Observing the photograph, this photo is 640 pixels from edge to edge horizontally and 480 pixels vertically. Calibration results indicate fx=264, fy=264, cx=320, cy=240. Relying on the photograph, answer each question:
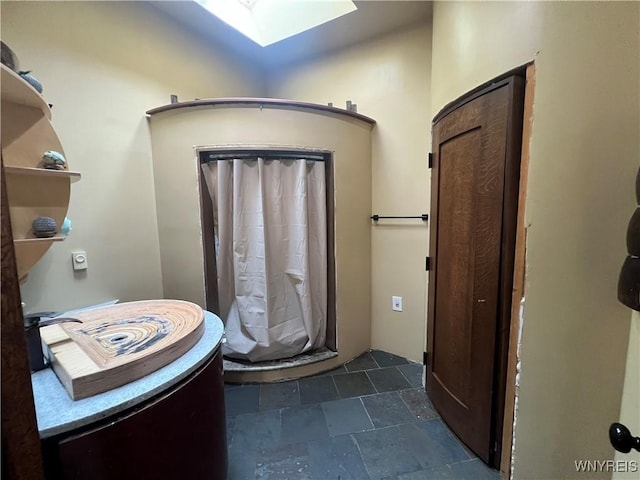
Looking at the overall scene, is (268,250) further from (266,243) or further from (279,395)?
(279,395)

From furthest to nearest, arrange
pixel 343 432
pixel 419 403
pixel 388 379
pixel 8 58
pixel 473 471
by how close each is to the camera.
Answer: pixel 388 379, pixel 419 403, pixel 343 432, pixel 473 471, pixel 8 58

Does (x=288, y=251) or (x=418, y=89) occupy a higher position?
(x=418, y=89)

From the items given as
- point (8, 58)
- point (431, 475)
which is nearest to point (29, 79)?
point (8, 58)

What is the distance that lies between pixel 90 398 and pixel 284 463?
3.72 feet

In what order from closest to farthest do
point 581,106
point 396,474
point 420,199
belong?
point 581,106
point 396,474
point 420,199

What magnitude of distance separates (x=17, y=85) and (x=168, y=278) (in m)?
1.39

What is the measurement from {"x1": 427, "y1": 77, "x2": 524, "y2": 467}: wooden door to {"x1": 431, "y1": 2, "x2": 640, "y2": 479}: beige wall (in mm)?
99

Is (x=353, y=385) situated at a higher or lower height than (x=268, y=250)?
lower

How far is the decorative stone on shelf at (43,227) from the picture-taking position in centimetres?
99

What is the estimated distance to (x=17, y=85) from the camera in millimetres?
840

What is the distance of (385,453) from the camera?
56.4 inches

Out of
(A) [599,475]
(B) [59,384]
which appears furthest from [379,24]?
(A) [599,475]

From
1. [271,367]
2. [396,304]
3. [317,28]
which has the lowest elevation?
[271,367]

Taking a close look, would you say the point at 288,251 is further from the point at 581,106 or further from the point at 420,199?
the point at 581,106
